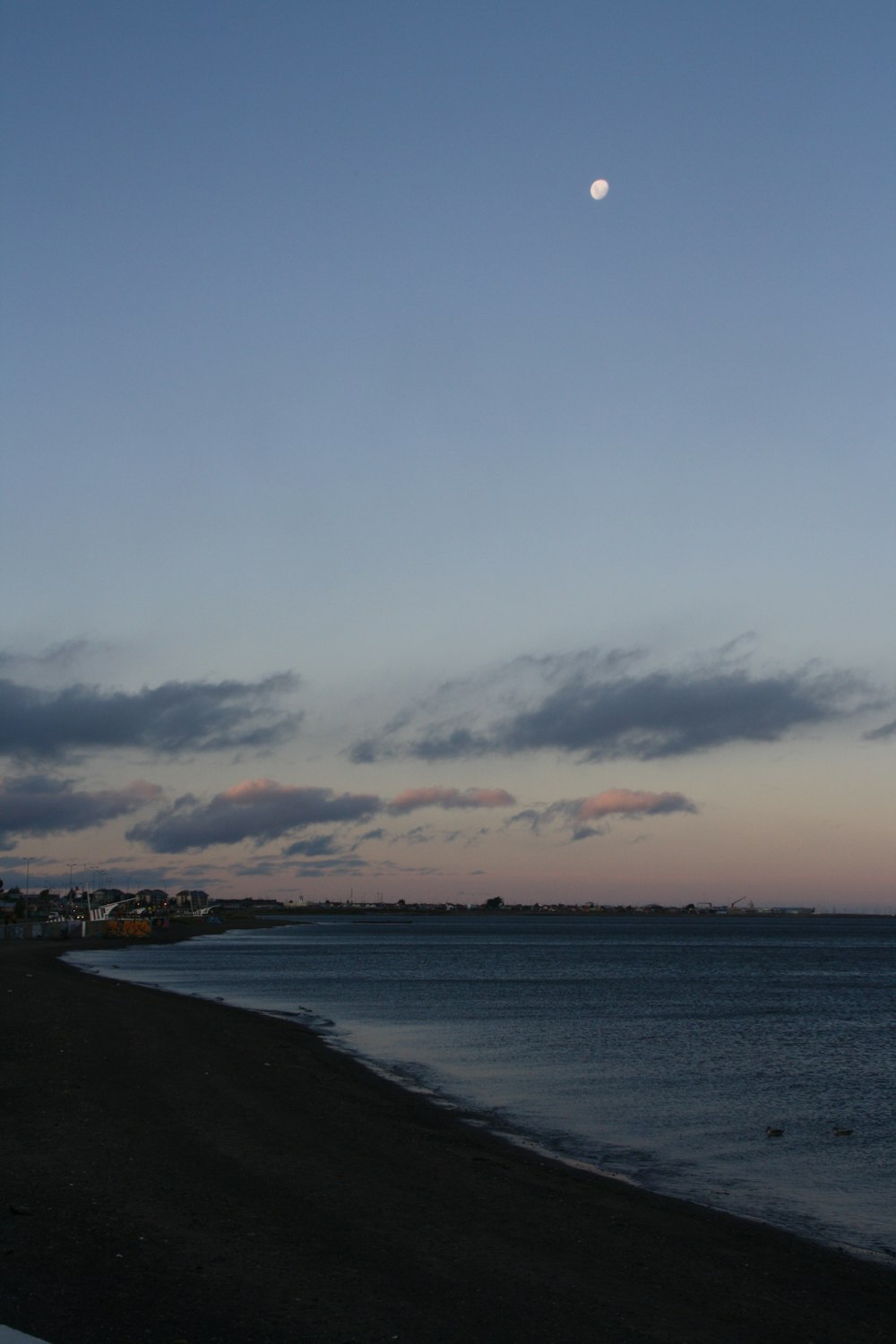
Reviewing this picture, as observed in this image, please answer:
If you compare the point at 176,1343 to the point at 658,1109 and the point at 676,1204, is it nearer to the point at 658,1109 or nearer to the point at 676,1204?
the point at 676,1204

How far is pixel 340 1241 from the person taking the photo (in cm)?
1341

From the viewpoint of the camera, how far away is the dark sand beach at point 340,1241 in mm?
10781

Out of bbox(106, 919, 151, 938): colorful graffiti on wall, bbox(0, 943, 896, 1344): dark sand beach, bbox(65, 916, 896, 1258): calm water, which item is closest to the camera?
bbox(0, 943, 896, 1344): dark sand beach

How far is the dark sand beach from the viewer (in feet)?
35.4

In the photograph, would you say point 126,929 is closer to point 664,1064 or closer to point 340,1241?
point 664,1064

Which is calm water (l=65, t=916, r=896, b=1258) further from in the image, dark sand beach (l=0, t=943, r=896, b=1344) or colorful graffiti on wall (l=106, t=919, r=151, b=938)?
colorful graffiti on wall (l=106, t=919, r=151, b=938)

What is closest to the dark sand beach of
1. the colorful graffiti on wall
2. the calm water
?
the calm water

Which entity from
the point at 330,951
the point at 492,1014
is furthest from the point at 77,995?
the point at 330,951

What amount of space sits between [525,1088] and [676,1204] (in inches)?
508

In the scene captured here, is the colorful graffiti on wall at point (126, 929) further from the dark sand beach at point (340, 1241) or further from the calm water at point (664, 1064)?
the dark sand beach at point (340, 1241)

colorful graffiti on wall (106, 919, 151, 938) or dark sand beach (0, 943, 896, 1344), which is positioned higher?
dark sand beach (0, 943, 896, 1344)

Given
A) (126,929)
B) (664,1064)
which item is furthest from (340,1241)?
(126,929)

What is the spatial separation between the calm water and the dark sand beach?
266 centimetres

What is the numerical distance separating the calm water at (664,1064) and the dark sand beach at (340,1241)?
2.66 meters
